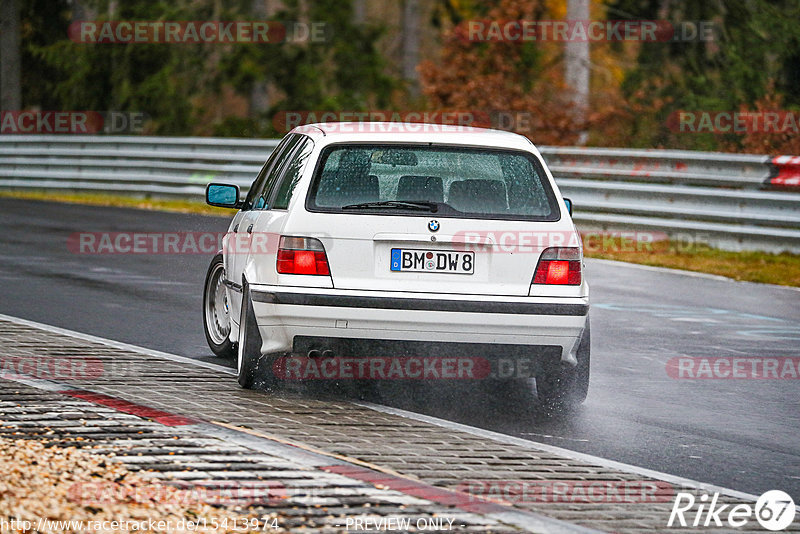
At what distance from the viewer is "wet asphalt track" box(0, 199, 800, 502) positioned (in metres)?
7.50

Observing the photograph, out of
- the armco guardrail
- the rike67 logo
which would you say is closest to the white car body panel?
the rike67 logo

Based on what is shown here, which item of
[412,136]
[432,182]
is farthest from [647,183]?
[432,182]

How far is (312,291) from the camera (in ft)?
26.0

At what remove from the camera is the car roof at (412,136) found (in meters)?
8.34

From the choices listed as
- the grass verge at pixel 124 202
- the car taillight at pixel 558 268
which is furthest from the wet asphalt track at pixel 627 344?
the grass verge at pixel 124 202

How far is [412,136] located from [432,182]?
0.33 m

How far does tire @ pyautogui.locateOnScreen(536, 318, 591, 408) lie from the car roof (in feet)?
3.93

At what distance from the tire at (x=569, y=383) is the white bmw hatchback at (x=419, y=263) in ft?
0.04

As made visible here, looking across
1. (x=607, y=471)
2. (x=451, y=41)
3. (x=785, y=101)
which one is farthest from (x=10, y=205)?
(x=607, y=471)

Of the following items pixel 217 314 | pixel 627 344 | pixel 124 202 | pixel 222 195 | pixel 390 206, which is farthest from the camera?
pixel 124 202

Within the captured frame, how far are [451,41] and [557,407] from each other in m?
23.0

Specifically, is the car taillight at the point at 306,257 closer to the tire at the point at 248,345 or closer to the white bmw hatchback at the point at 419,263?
the white bmw hatchback at the point at 419,263

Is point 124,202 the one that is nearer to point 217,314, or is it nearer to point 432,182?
point 217,314

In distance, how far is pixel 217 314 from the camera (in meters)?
9.93
